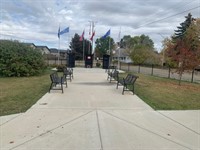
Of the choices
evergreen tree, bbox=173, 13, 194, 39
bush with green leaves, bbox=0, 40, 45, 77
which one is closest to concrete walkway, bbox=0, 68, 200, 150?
bush with green leaves, bbox=0, 40, 45, 77

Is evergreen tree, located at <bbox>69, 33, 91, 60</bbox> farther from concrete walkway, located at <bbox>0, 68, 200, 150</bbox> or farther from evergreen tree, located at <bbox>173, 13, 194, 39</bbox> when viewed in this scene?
concrete walkway, located at <bbox>0, 68, 200, 150</bbox>

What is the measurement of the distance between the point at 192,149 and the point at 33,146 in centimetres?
293

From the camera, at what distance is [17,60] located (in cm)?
1795

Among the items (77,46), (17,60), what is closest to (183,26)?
(77,46)

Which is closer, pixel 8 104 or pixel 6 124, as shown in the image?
pixel 6 124

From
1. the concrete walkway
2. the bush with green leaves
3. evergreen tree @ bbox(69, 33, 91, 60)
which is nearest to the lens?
the concrete walkway

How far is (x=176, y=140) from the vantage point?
15.4ft

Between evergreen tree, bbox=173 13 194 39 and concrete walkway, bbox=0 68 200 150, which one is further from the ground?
evergreen tree, bbox=173 13 194 39

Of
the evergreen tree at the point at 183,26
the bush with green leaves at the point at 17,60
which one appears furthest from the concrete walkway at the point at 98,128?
the evergreen tree at the point at 183,26

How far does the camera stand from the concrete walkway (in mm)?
4336

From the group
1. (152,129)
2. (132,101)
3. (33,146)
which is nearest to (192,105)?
(132,101)

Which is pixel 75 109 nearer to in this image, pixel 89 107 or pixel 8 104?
pixel 89 107

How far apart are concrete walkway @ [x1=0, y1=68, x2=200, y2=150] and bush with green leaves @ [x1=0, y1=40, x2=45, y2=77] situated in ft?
36.4

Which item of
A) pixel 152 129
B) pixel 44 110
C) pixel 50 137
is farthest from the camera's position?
pixel 44 110
